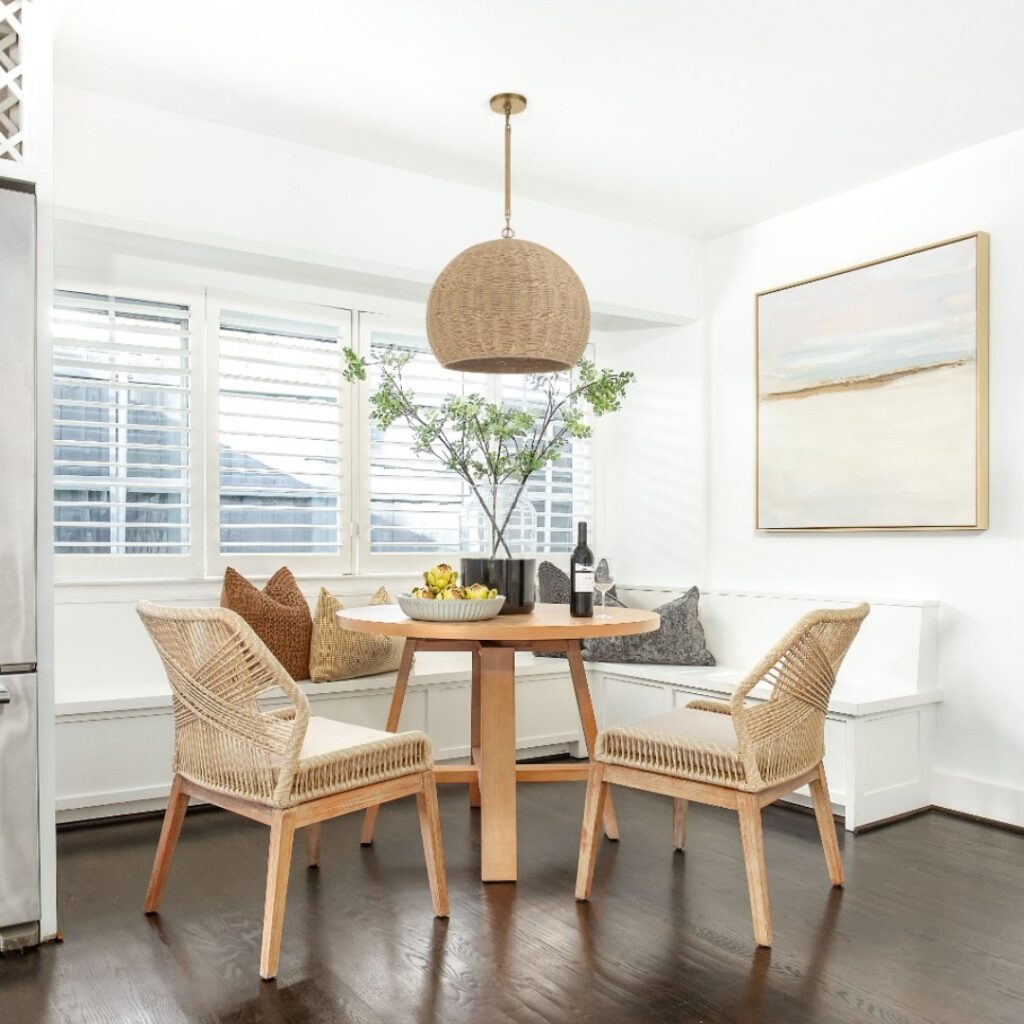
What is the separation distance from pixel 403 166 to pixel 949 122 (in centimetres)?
208

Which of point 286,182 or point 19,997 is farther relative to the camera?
point 286,182

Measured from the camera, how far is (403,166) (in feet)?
13.0

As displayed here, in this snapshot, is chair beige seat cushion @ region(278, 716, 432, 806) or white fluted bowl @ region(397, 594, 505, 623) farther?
white fluted bowl @ region(397, 594, 505, 623)

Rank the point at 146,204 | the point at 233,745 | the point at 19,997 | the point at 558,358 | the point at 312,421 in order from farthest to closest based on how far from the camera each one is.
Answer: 1. the point at 312,421
2. the point at 146,204
3. the point at 558,358
4. the point at 233,745
5. the point at 19,997

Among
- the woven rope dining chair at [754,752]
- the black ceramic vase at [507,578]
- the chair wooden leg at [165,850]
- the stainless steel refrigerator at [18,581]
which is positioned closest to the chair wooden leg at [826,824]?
the woven rope dining chair at [754,752]

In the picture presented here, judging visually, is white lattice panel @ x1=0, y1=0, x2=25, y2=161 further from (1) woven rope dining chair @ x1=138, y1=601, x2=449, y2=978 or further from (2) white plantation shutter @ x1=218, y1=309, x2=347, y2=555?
(2) white plantation shutter @ x1=218, y1=309, x2=347, y2=555

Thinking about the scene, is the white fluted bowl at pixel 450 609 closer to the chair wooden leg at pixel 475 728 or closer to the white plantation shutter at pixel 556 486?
the chair wooden leg at pixel 475 728

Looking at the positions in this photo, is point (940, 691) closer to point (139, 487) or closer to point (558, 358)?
point (558, 358)

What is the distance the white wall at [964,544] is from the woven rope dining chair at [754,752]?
1.15 m

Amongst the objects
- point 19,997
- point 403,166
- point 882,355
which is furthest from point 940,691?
point 19,997

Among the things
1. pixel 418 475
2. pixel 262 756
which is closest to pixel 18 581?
pixel 262 756

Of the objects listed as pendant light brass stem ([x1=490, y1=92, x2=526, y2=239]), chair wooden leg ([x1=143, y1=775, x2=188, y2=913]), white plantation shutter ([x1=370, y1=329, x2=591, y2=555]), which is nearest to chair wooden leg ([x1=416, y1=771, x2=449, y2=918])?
chair wooden leg ([x1=143, y1=775, x2=188, y2=913])

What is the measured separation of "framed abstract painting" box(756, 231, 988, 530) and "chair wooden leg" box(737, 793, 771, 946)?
179cm

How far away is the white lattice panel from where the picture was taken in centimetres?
247
